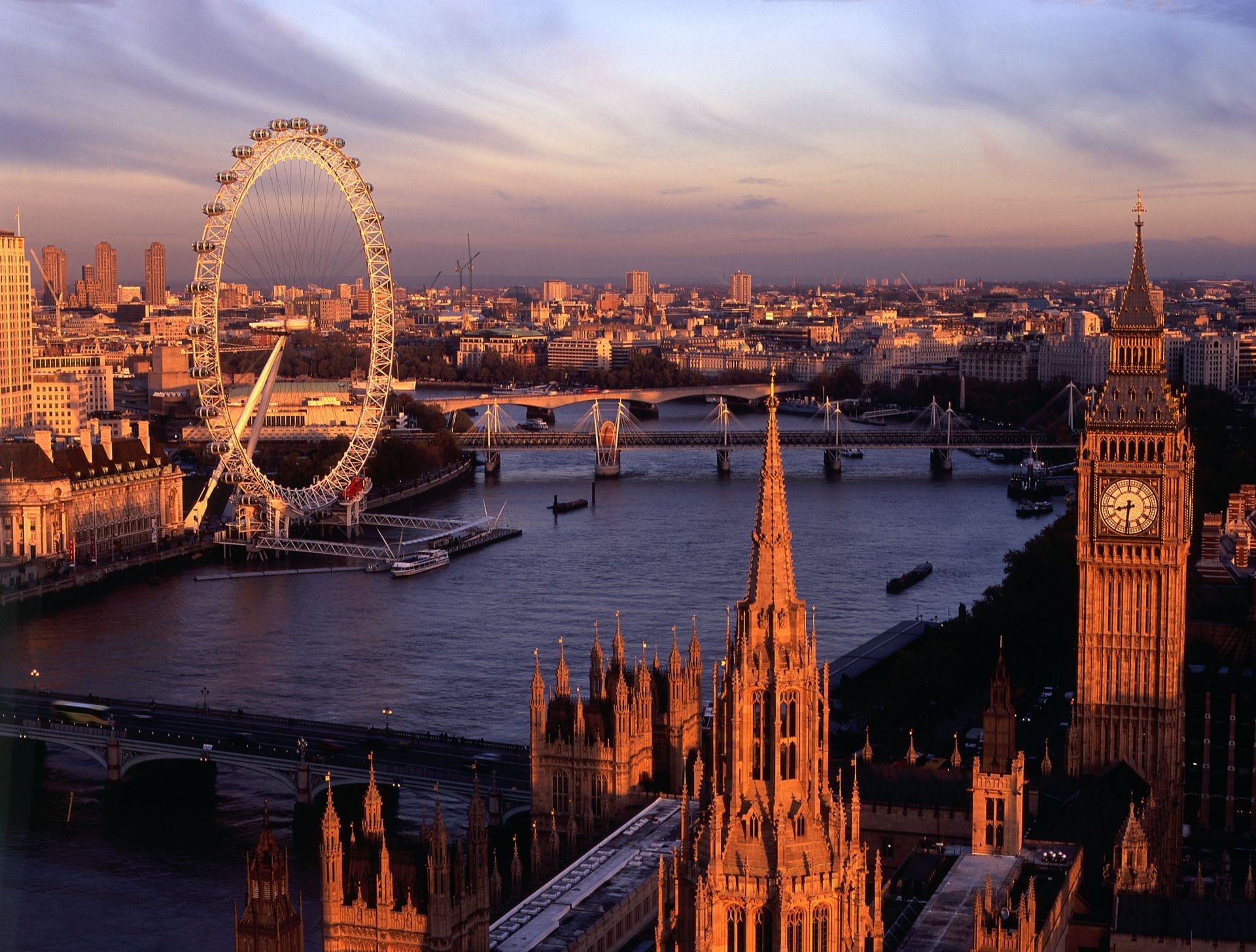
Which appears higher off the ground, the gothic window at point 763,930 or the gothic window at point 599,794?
the gothic window at point 763,930

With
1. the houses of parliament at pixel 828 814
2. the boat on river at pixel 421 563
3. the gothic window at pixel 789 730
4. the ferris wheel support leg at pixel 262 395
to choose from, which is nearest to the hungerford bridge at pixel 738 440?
the ferris wheel support leg at pixel 262 395

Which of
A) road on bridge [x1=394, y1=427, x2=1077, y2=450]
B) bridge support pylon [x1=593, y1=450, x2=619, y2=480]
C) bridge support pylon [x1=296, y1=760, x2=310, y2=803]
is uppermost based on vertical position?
road on bridge [x1=394, y1=427, x2=1077, y2=450]

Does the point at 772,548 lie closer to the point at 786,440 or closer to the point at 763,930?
the point at 763,930

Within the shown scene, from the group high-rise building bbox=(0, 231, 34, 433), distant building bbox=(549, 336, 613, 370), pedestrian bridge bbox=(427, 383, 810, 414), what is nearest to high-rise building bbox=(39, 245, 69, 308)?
high-rise building bbox=(0, 231, 34, 433)

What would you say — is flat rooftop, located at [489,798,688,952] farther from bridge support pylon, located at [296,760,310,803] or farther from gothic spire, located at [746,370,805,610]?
bridge support pylon, located at [296,760,310,803]

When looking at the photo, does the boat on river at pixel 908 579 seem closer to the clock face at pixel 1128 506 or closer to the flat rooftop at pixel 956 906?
the clock face at pixel 1128 506

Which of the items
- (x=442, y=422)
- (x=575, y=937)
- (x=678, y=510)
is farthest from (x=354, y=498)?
(x=575, y=937)

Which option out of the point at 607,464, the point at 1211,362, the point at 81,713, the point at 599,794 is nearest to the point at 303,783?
the point at 81,713
